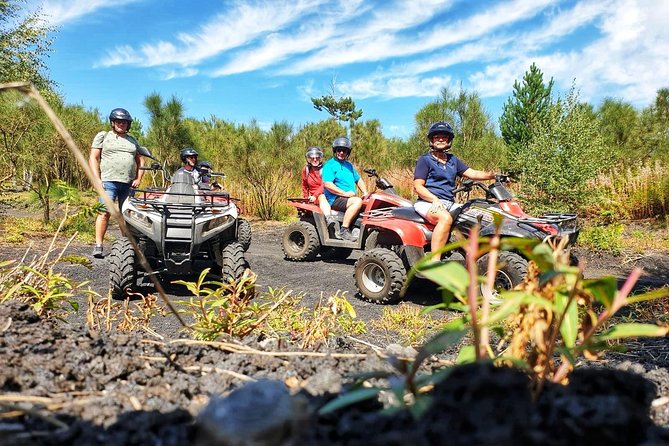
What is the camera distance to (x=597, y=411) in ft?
2.05

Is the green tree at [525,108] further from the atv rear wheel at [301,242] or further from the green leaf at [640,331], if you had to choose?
the green leaf at [640,331]

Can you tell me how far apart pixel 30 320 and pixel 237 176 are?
13.5 m

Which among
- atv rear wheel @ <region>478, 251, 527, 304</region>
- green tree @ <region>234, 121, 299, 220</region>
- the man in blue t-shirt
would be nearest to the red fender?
the man in blue t-shirt

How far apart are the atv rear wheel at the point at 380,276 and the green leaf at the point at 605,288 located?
163 inches

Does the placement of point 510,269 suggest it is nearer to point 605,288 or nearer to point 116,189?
point 605,288

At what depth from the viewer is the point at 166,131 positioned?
17703 millimetres

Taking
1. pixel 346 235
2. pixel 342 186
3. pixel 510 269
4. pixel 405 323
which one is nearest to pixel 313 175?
pixel 342 186

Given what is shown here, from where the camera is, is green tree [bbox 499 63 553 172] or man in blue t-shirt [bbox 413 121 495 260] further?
green tree [bbox 499 63 553 172]

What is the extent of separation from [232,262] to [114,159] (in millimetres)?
2582

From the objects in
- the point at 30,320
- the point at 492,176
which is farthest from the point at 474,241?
the point at 492,176

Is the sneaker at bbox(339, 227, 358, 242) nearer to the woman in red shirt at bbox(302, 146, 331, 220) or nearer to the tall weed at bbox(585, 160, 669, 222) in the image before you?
the woman in red shirt at bbox(302, 146, 331, 220)

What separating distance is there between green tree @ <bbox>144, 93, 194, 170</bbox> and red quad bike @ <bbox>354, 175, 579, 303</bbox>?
13.9m

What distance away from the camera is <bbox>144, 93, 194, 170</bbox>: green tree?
696 inches

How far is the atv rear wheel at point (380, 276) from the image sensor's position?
4.95 meters
